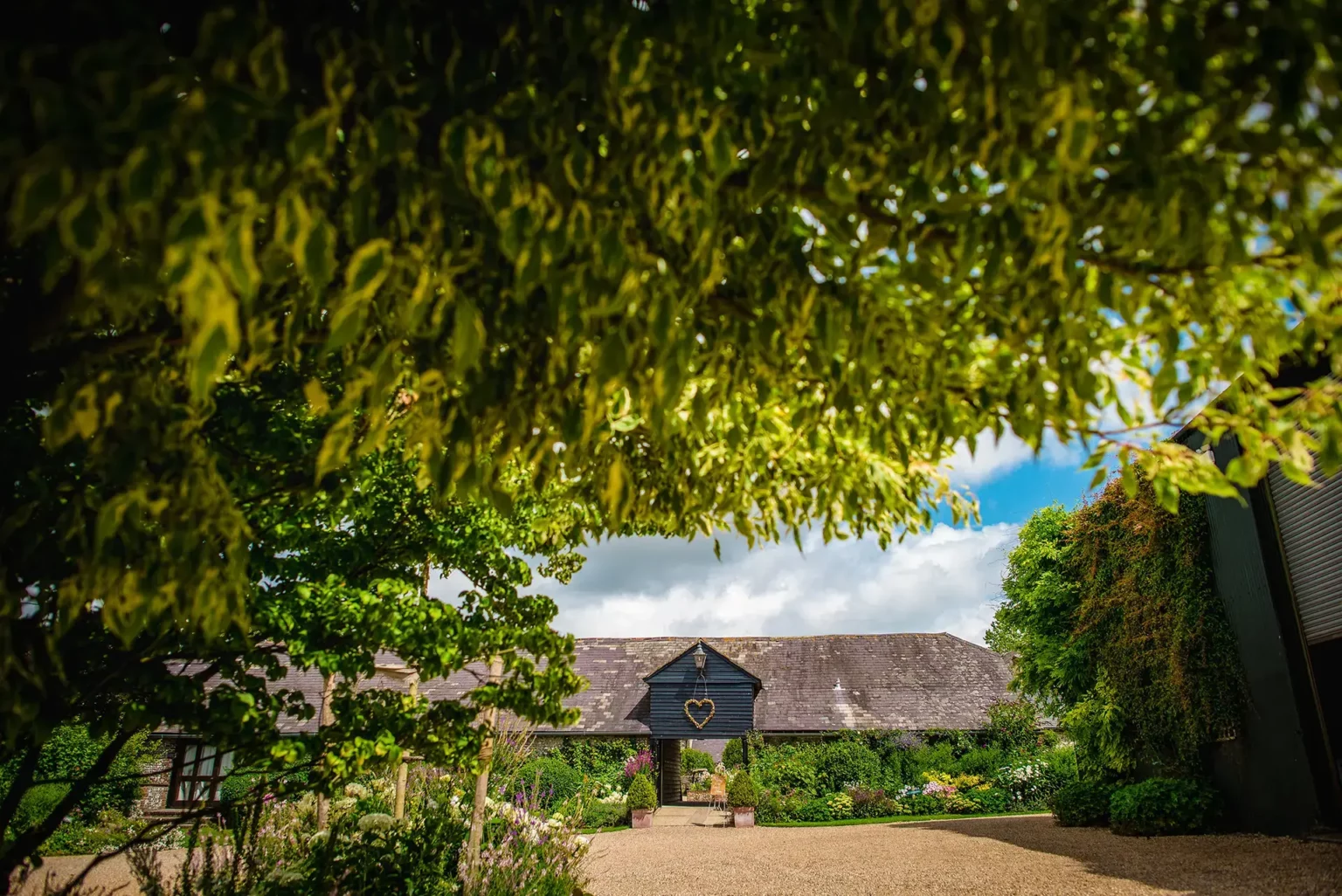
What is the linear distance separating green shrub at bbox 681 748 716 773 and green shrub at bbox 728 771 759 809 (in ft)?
24.4

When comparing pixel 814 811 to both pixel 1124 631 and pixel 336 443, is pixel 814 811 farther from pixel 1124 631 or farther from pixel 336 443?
pixel 336 443

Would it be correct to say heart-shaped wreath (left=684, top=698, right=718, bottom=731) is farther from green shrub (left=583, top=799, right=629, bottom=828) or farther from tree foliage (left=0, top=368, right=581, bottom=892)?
tree foliage (left=0, top=368, right=581, bottom=892)

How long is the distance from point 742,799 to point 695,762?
8.23 m

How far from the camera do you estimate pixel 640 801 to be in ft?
68.6

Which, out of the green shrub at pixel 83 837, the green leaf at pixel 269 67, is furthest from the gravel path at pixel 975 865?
the green shrub at pixel 83 837

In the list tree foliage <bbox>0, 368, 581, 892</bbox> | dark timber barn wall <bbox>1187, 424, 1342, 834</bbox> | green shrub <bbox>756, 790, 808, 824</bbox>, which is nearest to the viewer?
tree foliage <bbox>0, 368, 581, 892</bbox>

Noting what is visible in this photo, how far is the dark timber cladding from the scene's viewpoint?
25.2 m

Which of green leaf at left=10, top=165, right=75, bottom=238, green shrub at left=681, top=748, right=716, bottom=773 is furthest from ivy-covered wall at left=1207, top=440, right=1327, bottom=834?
green shrub at left=681, top=748, right=716, bottom=773

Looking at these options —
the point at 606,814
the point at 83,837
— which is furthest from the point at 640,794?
the point at 83,837

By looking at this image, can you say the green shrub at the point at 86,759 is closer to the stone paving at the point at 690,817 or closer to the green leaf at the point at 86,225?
the stone paving at the point at 690,817

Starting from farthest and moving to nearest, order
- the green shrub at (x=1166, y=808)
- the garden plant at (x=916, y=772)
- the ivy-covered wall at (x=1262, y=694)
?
the garden plant at (x=916, y=772) → the green shrub at (x=1166, y=808) → the ivy-covered wall at (x=1262, y=694)

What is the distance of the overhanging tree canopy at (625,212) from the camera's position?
1.65m

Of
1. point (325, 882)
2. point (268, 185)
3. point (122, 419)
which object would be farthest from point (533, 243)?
point (325, 882)

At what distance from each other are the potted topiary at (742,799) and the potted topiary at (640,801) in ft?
6.80
